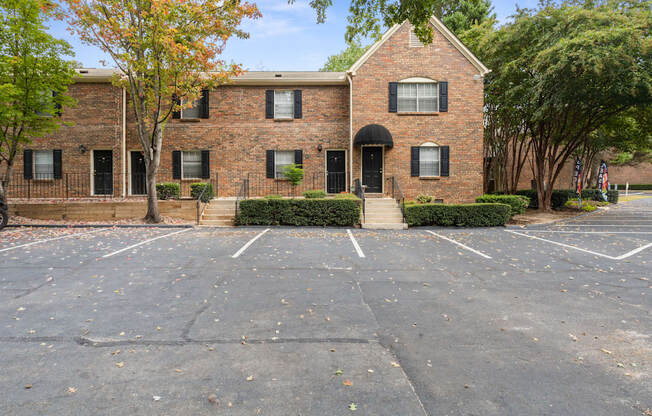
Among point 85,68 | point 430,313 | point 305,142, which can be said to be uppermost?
point 85,68

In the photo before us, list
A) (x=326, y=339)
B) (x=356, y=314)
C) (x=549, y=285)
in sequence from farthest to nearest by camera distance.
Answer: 1. (x=549, y=285)
2. (x=356, y=314)
3. (x=326, y=339)

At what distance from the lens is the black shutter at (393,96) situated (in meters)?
15.5

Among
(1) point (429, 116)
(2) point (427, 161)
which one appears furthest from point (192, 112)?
(2) point (427, 161)

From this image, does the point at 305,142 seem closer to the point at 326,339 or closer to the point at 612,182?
the point at 326,339

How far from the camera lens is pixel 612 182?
43.8 metres

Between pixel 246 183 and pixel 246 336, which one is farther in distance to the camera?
pixel 246 183

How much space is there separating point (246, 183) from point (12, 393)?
14036 millimetres

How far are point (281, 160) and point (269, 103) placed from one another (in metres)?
2.77

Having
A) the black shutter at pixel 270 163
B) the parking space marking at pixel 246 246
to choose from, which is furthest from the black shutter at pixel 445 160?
the parking space marking at pixel 246 246

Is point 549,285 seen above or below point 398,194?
below

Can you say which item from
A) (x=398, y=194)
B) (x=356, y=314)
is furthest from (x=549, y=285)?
(x=398, y=194)

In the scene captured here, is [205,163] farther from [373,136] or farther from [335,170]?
[373,136]

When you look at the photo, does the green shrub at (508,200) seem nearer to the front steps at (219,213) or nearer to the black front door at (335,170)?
the black front door at (335,170)

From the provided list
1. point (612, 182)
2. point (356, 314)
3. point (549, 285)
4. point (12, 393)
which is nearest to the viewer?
point (12, 393)
